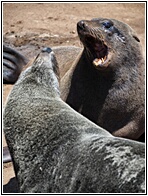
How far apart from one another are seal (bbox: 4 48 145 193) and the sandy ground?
3.84 m

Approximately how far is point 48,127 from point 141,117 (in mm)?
1832

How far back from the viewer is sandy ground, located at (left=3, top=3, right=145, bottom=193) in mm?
7320

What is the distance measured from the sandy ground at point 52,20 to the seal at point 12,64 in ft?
0.88

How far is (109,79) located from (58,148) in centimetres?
176

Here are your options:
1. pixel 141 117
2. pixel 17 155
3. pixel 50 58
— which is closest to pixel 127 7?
pixel 141 117

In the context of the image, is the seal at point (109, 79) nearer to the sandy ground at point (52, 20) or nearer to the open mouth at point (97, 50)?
the open mouth at point (97, 50)

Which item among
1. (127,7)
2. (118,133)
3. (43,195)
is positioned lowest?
(127,7)

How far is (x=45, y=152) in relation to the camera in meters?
2.62

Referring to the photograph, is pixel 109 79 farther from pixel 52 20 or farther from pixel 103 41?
pixel 52 20

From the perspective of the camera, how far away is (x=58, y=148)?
2578mm

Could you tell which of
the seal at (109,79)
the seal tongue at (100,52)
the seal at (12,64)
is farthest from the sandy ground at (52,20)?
the seal tongue at (100,52)

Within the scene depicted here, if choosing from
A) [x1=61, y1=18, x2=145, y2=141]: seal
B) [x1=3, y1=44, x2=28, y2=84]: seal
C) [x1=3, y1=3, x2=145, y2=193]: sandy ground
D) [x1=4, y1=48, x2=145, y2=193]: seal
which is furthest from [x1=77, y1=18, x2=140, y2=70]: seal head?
[x1=3, y1=3, x2=145, y2=193]: sandy ground

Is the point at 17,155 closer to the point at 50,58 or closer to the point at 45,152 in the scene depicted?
the point at 45,152

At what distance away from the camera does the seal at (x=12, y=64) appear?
21.0 feet
